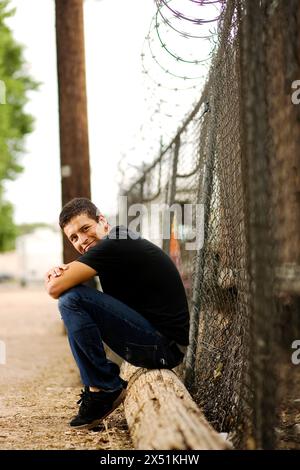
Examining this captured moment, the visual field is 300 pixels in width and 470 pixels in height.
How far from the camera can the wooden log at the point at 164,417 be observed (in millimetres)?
2820

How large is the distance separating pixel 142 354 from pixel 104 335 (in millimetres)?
258

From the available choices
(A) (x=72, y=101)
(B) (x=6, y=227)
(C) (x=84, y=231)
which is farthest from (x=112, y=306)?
(B) (x=6, y=227)

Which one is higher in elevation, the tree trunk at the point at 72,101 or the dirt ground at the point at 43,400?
the tree trunk at the point at 72,101

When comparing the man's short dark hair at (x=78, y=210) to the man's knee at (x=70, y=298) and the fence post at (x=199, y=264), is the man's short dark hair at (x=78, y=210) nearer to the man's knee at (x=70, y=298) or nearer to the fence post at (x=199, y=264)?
the man's knee at (x=70, y=298)

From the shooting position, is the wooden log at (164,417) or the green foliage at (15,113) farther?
the green foliage at (15,113)

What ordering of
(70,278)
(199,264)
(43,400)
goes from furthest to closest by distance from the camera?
(43,400) < (199,264) < (70,278)

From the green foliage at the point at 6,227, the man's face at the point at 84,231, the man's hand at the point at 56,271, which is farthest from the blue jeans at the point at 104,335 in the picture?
the green foliage at the point at 6,227

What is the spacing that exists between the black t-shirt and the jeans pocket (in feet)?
0.43

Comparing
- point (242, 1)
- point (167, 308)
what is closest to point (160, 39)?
point (242, 1)

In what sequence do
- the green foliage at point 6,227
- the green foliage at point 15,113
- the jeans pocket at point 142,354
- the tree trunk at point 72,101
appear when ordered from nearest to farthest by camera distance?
the jeans pocket at point 142,354
the tree trunk at point 72,101
the green foliage at point 15,113
the green foliage at point 6,227

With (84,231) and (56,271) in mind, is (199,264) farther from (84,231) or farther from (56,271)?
(56,271)

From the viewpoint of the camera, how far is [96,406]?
4.07 m

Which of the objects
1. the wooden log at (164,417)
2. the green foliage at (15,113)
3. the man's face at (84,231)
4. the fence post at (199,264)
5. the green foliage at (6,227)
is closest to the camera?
the wooden log at (164,417)

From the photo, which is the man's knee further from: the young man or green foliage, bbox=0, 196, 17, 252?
green foliage, bbox=0, 196, 17, 252
